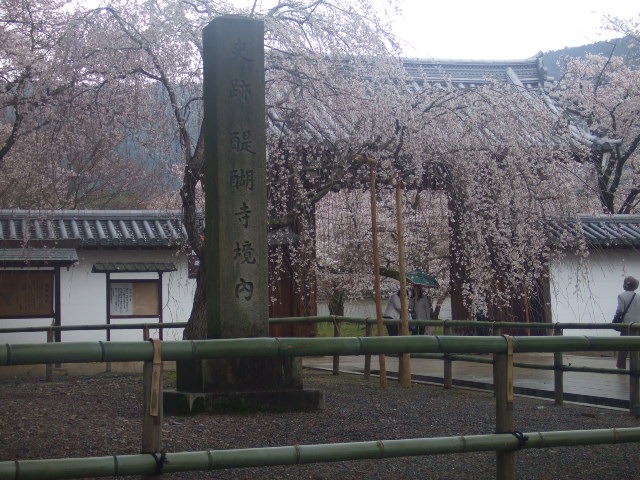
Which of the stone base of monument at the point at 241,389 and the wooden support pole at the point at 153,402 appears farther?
the stone base of monument at the point at 241,389

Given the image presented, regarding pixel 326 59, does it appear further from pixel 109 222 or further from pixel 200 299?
pixel 109 222

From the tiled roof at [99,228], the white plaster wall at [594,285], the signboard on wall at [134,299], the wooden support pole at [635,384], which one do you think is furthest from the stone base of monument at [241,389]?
the white plaster wall at [594,285]

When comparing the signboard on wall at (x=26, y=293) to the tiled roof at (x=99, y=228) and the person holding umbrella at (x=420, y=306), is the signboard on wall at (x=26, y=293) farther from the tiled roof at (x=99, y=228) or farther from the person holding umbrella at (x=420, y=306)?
the person holding umbrella at (x=420, y=306)

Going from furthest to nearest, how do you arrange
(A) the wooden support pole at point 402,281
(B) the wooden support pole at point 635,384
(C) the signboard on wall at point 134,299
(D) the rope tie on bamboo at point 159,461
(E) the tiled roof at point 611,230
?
1. (E) the tiled roof at point 611,230
2. (C) the signboard on wall at point 134,299
3. (A) the wooden support pole at point 402,281
4. (B) the wooden support pole at point 635,384
5. (D) the rope tie on bamboo at point 159,461

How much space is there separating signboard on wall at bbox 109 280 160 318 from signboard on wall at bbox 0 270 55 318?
129 centimetres

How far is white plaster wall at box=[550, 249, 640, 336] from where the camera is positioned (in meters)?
18.3

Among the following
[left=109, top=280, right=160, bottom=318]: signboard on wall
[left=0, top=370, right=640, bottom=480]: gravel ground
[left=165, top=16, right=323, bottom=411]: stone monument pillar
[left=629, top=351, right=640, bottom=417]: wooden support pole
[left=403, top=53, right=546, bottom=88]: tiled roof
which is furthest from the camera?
[left=403, top=53, right=546, bottom=88]: tiled roof

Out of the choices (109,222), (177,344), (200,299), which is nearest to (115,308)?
(109,222)

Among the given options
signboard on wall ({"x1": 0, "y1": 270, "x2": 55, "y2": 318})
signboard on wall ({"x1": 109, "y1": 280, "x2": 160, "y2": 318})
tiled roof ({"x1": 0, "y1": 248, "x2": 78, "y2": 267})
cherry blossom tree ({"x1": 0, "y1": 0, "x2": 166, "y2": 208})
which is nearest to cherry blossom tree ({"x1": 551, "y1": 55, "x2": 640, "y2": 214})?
signboard on wall ({"x1": 109, "y1": 280, "x2": 160, "y2": 318})

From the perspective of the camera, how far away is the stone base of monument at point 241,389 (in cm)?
754

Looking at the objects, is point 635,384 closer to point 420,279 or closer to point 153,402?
point 153,402

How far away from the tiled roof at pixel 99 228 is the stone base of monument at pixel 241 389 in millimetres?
8226

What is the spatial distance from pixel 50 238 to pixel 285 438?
11.2 m

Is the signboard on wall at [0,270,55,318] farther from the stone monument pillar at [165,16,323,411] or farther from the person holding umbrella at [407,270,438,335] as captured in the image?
the stone monument pillar at [165,16,323,411]
